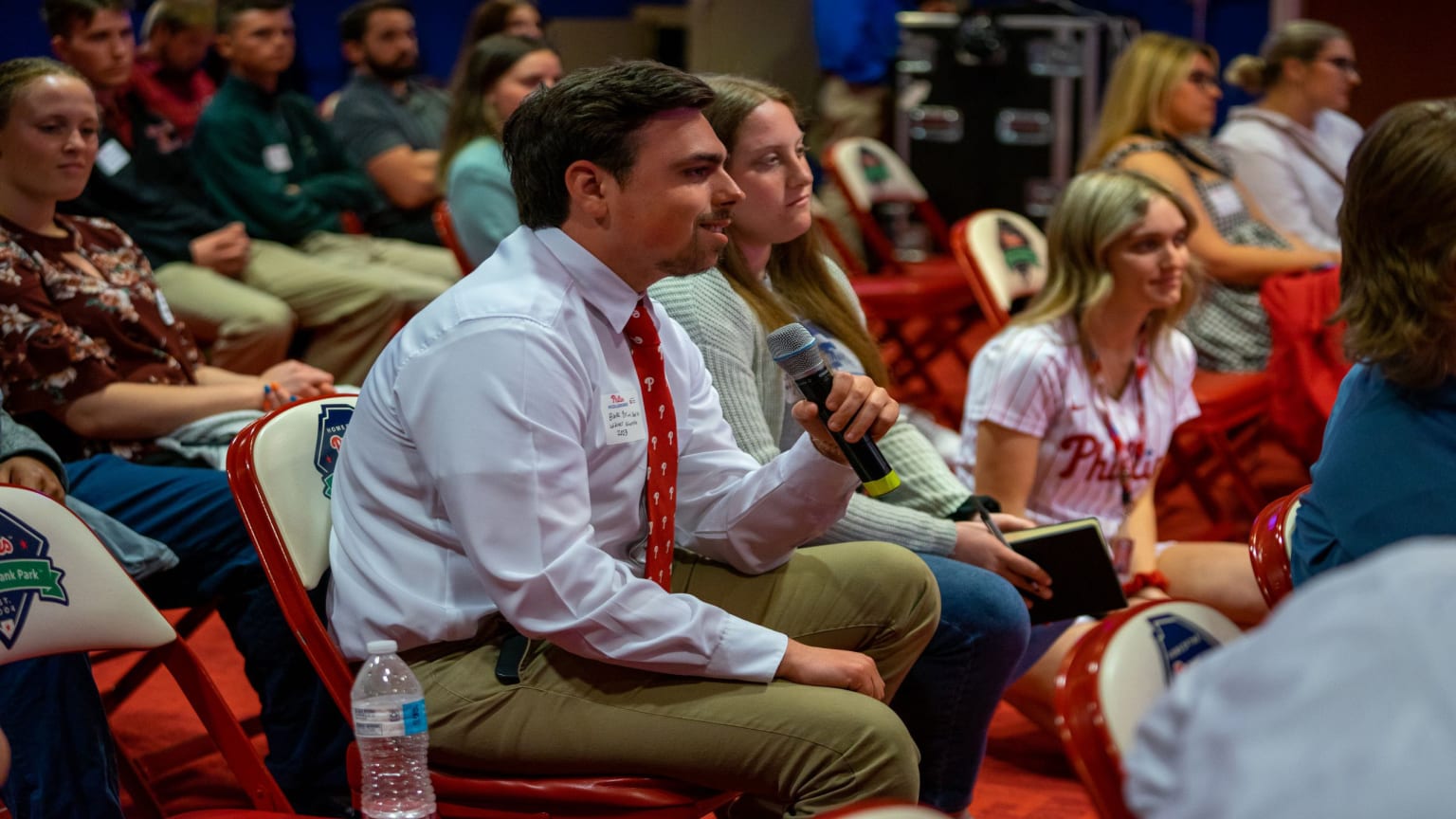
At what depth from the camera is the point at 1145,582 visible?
3.07 metres

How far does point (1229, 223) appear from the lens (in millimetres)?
4824

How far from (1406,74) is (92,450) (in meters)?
7.51

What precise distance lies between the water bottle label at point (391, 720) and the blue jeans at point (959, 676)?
33.2 inches

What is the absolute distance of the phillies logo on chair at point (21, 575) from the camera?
72.0 inches

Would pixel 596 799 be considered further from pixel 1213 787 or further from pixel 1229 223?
pixel 1229 223

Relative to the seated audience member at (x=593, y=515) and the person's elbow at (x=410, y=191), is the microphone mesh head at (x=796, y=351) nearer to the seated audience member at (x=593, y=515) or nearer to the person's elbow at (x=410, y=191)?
the seated audience member at (x=593, y=515)

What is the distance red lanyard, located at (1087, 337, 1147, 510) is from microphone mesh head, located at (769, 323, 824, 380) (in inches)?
49.6

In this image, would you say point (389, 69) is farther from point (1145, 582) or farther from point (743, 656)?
point (743, 656)

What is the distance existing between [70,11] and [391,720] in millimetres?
3018

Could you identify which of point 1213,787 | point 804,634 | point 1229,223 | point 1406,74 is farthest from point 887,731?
point 1406,74

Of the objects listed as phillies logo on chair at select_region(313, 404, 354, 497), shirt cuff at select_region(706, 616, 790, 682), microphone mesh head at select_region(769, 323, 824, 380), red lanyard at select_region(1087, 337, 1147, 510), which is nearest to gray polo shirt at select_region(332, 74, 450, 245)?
red lanyard at select_region(1087, 337, 1147, 510)

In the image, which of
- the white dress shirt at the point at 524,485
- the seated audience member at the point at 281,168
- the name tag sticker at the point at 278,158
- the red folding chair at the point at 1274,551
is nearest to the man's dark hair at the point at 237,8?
the seated audience member at the point at 281,168

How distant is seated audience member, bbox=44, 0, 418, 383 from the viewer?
164 inches

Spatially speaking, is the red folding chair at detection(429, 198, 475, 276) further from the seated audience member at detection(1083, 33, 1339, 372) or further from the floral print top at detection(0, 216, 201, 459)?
the seated audience member at detection(1083, 33, 1339, 372)
